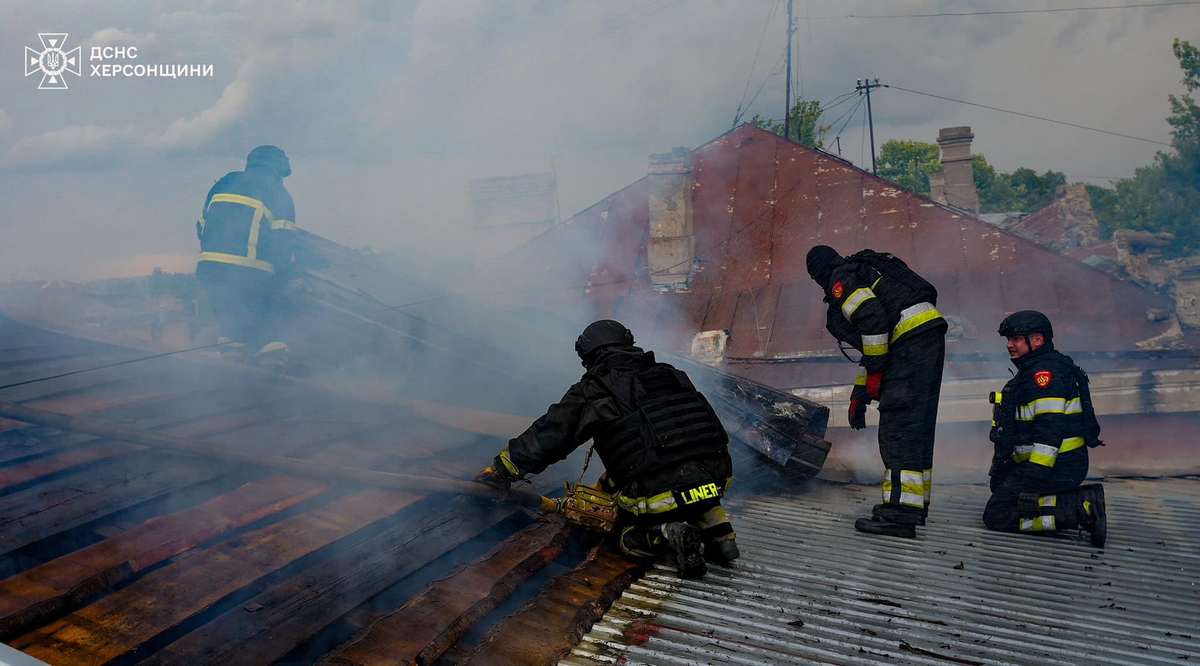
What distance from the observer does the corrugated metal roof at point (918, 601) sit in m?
2.90

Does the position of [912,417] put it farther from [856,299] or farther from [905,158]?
[905,158]

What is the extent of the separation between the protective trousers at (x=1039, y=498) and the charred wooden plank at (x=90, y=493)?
458cm

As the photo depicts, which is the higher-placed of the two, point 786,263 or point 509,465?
point 786,263

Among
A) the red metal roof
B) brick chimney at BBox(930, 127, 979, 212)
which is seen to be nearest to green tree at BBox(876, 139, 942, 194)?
brick chimney at BBox(930, 127, 979, 212)

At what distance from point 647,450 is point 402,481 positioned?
129 centimetres

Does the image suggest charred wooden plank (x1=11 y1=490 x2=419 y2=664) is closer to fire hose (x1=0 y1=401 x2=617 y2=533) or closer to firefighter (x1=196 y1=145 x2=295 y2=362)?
fire hose (x1=0 y1=401 x2=617 y2=533)

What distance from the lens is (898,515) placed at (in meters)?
4.64

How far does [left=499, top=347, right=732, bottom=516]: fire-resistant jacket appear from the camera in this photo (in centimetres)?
364

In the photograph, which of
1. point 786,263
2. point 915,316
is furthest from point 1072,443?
point 786,263

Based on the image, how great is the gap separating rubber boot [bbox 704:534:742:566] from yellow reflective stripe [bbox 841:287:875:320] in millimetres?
1819

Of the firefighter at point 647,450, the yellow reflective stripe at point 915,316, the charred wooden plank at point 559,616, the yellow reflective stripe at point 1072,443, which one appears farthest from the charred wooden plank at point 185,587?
the yellow reflective stripe at point 1072,443

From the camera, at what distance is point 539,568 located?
341 cm

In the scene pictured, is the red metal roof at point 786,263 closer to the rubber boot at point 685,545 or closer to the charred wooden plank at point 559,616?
the rubber boot at point 685,545

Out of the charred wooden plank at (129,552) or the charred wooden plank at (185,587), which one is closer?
the charred wooden plank at (185,587)
